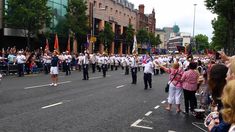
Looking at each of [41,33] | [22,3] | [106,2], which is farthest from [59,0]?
[106,2]

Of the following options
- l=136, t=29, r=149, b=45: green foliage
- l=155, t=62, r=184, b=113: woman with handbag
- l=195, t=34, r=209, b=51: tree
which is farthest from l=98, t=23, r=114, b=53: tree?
l=195, t=34, r=209, b=51: tree

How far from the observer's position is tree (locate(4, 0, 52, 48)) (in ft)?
125

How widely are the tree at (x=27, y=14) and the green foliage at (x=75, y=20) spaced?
8.48 metres

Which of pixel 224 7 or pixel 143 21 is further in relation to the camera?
pixel 143 21

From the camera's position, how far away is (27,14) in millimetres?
37938

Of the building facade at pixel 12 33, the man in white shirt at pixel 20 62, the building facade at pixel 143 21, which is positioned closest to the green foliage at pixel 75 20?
the building facade at pixel 12 33

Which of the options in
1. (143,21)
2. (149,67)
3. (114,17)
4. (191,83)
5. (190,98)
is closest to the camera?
(191,83)

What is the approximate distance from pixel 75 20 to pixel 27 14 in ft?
36.5

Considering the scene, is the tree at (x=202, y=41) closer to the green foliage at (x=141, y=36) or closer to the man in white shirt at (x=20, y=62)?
the green foliage at (x=141, y=36)

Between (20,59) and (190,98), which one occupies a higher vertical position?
(20,59)

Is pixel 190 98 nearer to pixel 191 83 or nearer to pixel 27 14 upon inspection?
pixel 191 83

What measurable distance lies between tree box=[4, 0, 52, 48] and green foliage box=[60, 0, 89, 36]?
8485mm

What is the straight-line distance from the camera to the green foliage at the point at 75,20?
4867 cm

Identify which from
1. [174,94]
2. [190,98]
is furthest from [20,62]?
[190,98]
